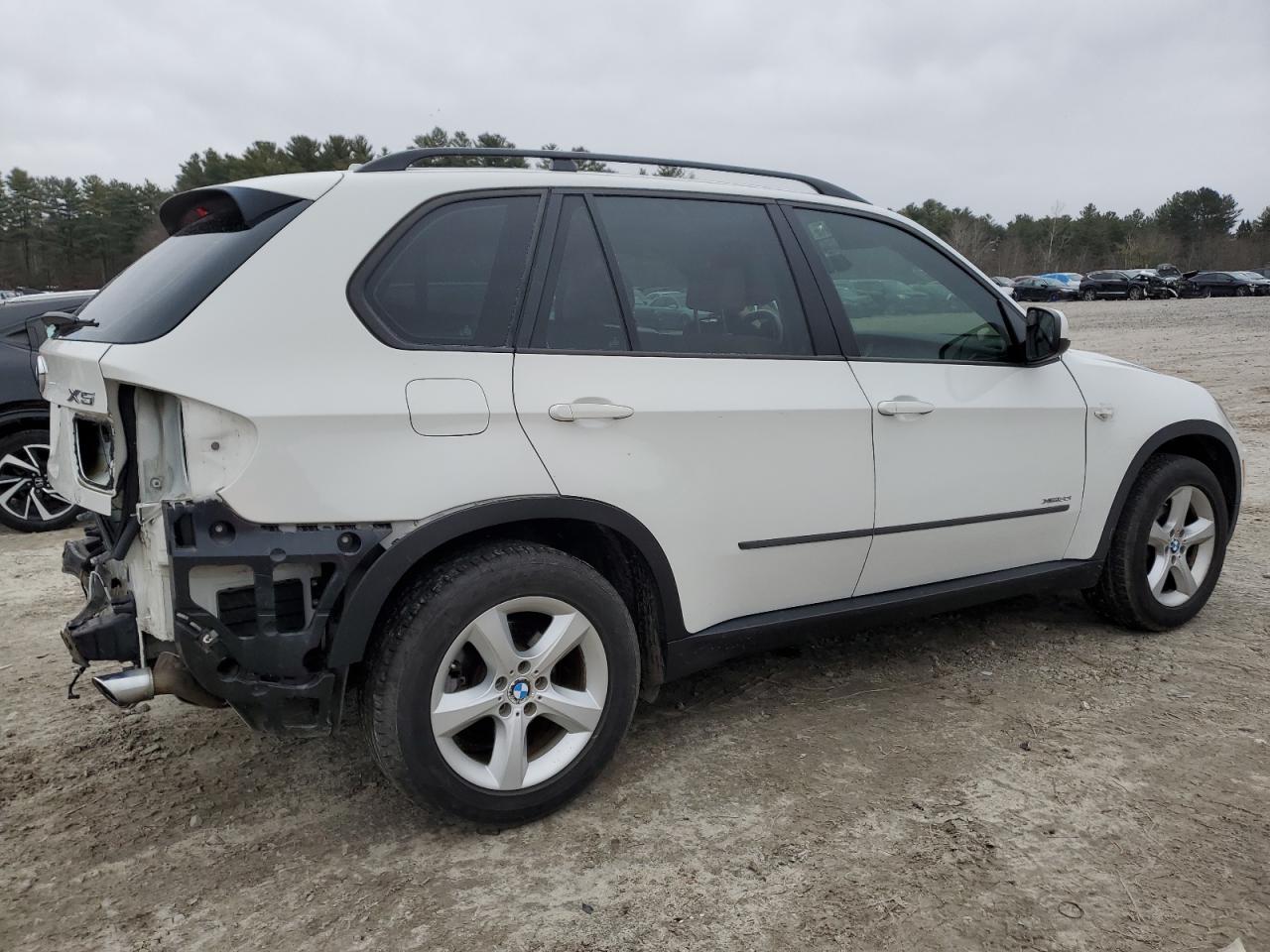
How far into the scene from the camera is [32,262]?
71.2 meters

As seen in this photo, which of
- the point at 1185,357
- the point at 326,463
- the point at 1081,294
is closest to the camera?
the point at 326,463

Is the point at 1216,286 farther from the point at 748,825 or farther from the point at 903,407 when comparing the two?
the point at 748,825

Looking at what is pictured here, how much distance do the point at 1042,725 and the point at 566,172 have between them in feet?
8.23

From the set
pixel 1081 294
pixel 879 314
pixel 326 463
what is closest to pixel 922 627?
pixel 879 314

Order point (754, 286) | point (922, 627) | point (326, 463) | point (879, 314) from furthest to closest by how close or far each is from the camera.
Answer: point (922, 627)
point (879, 314)
point (754, 286)
point (326, 463)

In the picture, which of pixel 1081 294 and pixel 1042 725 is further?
pixel 1081 294

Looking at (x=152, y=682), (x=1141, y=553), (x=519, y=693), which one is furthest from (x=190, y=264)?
(x=1141, y=553)

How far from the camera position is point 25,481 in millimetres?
6445

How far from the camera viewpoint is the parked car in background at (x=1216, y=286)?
45312 millimetres

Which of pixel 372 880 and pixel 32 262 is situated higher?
pixel 32 262

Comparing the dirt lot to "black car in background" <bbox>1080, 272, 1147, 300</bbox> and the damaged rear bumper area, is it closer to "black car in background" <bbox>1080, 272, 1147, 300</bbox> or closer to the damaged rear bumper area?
the damaged rear bumper area

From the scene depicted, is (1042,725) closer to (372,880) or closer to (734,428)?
(734,428)

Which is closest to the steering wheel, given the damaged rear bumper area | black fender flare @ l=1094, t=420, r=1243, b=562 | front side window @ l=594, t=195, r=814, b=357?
front side window @ l=594, t=195, r=814, b=357

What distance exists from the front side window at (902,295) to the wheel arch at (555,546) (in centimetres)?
112
